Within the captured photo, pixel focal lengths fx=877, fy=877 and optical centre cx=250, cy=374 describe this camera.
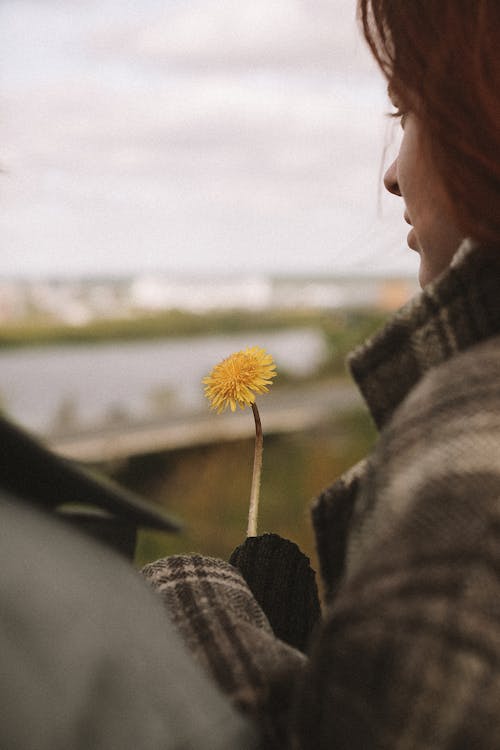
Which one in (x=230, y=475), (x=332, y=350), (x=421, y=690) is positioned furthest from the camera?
(x=332, y=350)

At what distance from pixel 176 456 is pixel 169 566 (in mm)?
1804

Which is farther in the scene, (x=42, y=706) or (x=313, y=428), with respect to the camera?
(x=313, y=428)

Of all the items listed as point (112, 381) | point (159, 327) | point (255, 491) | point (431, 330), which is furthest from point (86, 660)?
point (159, 327)

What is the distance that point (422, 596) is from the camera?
50 cm

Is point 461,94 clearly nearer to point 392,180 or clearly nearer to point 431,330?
point 431,330

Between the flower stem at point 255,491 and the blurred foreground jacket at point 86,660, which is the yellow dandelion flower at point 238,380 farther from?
the blurred foreground jacket at point 86,660

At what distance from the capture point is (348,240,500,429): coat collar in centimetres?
64

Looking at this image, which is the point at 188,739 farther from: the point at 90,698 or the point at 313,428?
the point at 313,428

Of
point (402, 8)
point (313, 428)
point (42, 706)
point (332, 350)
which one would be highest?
point (402, 8)

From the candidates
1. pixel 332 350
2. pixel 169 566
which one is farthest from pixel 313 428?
pixel 169 566

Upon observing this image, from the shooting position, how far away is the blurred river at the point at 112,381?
2.67 metres

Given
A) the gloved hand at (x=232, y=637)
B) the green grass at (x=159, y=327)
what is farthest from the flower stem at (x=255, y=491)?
the green grass at (x=159, y=327)

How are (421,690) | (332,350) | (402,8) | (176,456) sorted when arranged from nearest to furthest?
(421,690)
(402,8)
(176,456)
(332,350)

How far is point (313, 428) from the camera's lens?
3.06m
